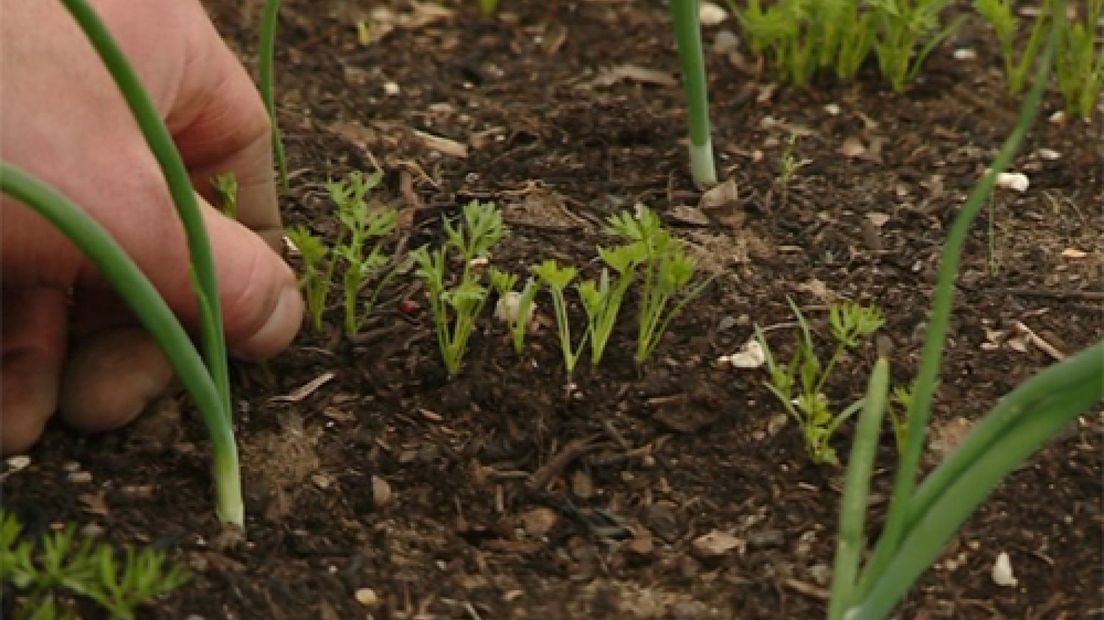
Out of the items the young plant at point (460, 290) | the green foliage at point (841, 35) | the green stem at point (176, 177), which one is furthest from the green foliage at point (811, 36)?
the green stem at point (176, 177)

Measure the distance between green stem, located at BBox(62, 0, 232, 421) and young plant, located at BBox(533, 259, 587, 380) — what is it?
0.41 meters

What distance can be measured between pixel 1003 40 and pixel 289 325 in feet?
3.99

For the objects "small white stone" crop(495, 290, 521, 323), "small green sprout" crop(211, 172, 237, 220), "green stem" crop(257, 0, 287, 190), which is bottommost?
"small white stone" crop(495, 290, 521, 323)

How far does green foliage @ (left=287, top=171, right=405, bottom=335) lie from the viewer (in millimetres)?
2018

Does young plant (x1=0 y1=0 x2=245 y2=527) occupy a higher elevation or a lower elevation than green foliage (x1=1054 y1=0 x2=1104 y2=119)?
higher

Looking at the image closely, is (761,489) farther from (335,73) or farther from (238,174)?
(335,73)

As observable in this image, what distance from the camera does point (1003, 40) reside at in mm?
2652

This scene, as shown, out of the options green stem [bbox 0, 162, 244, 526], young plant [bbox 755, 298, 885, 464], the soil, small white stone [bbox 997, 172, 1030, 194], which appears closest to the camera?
green stem [bbox 0, 162, 244, 526]

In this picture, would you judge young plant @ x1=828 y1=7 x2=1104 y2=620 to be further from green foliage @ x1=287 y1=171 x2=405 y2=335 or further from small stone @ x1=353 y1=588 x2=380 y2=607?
green foliage @ x1=287 y1=171 x2=405 y2=335

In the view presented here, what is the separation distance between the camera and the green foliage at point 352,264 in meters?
2.02

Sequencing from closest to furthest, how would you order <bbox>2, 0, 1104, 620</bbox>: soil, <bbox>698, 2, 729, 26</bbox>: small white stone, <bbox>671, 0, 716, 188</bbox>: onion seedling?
<bbox>2, 0, 1104, 620</bbox>: soil, <bbox>671, 0, 716, 188</bbox>: onion seedling, <bbox>698, 2, 729, 26</bbox>: small white stone

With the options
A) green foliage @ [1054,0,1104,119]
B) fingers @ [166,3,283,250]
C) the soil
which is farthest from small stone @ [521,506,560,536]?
green foliage @ [1054,0,1104,119]

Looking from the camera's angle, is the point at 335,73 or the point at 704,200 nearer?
the point at 704,200

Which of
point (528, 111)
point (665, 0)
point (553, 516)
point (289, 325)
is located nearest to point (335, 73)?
point (528, 111)
